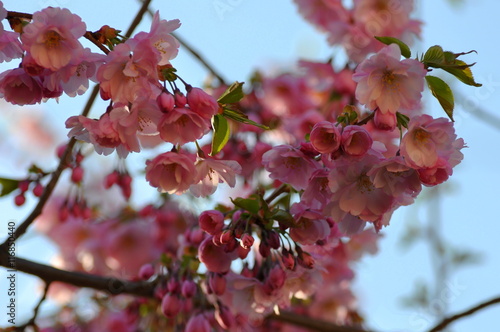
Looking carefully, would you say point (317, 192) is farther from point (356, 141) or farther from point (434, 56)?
point (434, 56)

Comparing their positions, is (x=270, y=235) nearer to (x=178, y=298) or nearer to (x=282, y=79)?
(x=178, y=298)

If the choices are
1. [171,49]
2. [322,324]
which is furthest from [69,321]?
[171,49]

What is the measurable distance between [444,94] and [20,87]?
3.03 ft

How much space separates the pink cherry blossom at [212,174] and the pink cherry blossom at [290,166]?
0.28 ft

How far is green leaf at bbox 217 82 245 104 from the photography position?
1.34 meters

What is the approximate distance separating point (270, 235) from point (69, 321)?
6.17 feet

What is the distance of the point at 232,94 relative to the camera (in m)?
1.35

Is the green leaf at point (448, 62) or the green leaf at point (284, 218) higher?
the green leaf at point (448, 62)

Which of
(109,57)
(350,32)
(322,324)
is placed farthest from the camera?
(350,32)

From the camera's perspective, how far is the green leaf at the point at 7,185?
2.06 meters

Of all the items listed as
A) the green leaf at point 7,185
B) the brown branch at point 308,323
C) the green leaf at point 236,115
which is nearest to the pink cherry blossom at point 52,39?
the green leaf at point 236,115

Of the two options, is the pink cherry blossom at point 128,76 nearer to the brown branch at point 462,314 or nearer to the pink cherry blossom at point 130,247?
the brown branch at point 462,314

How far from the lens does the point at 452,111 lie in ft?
4.40

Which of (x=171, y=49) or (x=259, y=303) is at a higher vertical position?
(x=171, y=49)
